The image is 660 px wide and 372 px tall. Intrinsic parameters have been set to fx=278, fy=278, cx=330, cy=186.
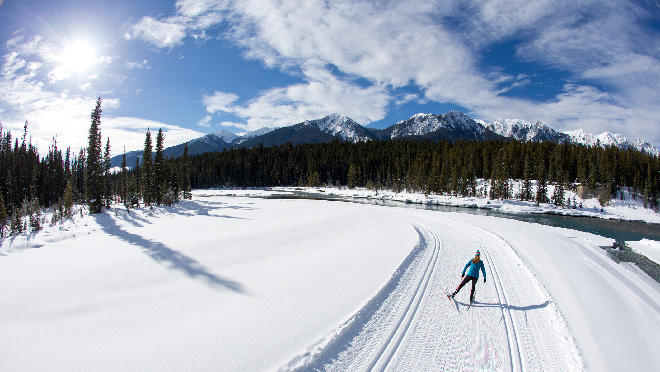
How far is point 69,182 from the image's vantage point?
80.3 ft

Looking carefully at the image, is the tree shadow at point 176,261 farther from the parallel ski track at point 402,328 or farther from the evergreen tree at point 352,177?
the evergreen tree at point 352,177

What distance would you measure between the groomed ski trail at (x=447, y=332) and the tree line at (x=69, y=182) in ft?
62.3

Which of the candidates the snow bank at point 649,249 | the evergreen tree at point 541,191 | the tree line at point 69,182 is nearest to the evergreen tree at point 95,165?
the tree line at point 69,182

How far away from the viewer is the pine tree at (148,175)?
35.0m

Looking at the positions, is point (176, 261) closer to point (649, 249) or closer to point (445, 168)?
point (649, 249)

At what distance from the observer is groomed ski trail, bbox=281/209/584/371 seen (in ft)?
17.8

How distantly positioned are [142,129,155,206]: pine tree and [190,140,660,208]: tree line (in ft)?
191

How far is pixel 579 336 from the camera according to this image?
263 inches

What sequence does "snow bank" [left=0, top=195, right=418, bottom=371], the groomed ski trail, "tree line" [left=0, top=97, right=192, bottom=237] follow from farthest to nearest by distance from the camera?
"tree line" [left=0, top=97, right=192, bottom=237] < the groomed ski trail < "snow bank" [left=0, top=195, right=418, bottom=371]

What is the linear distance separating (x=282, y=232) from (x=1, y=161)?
173 feet

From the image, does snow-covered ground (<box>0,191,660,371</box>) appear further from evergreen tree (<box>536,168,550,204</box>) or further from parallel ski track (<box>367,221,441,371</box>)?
evergreen tree (<box>536,168,550,204</box>)

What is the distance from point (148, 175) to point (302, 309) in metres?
38.8

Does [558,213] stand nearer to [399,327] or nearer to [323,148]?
[399,327]

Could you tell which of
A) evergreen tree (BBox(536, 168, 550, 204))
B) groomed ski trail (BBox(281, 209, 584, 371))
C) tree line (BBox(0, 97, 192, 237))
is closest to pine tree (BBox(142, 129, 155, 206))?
tree line (BBox(0, 97, 192, 237))
